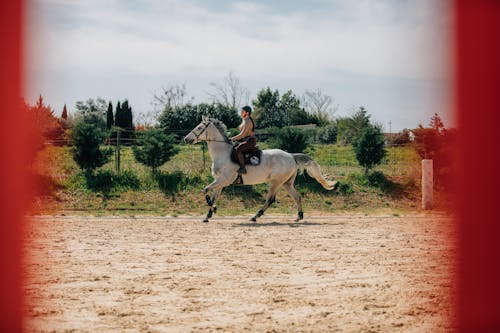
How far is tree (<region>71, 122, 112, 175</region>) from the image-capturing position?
17.8m

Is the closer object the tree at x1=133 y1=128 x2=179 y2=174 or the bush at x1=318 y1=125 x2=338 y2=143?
the tree at x1=133 y1=128 x2=179 y2=174

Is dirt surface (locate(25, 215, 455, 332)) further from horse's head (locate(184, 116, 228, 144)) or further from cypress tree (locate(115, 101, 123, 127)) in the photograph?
cypress tree (locate(115, 101, 123, 127))

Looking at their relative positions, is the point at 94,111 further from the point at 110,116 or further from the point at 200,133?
the point at 200,133

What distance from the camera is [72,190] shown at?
17328 mm

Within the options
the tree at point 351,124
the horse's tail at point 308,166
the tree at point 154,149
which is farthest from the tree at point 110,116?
the horse's tail at point 308,166

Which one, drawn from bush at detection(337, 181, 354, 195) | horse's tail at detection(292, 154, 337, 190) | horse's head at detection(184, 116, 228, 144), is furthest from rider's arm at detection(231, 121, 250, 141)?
bush at detection(337, 181, 354, 195)

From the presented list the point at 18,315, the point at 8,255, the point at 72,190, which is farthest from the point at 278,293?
the point at 72,190

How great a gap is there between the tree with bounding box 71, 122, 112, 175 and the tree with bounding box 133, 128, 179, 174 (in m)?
1.03

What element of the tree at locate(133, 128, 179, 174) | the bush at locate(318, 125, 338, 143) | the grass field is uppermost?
the bush at locate(318, 125, 338, 143)

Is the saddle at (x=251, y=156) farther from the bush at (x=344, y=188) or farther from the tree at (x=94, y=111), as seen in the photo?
the tree at (x=94, y=111)

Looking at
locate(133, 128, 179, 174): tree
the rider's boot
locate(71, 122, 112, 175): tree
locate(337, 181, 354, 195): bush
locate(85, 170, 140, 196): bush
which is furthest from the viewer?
locate(337, 181, 354, 195): bush

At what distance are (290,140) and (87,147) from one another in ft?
22.3

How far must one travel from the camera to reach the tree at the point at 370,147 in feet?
63.8

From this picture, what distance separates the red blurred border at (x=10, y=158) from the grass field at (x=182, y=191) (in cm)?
947
